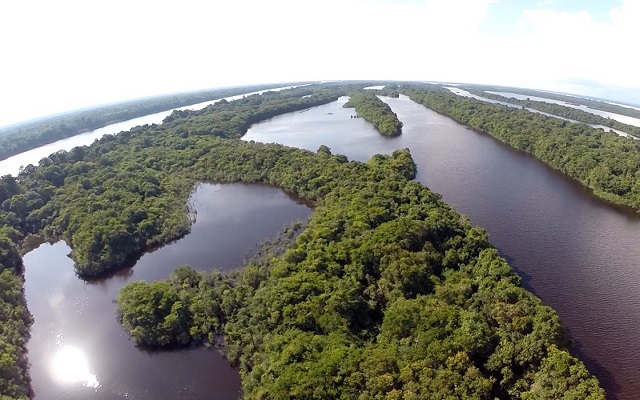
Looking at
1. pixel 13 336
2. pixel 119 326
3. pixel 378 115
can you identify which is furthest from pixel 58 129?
pixel 119 326

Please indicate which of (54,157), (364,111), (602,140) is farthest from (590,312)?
(364,111)

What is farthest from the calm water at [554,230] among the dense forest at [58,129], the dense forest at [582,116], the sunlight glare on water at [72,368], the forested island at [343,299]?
the dense forest at [58,129]

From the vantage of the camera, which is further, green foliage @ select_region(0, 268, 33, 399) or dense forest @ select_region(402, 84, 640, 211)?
dense forest @ select_region(402, 84, 640, 211)

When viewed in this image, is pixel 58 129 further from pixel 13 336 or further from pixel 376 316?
pixel 376 316

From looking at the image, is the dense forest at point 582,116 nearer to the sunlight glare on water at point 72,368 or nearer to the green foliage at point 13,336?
the sunlight glare on water at point 72,368

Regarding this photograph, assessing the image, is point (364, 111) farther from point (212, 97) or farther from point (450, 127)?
point (212, 97)

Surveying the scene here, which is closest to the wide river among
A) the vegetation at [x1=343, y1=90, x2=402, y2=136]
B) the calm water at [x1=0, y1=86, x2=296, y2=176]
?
the vegetation at [x1=343, y1=90, x2=402, y2=136]

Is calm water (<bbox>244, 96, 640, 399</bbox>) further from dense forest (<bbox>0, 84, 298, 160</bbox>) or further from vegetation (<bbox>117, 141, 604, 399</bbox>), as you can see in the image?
dense forest (<bbox>0, 84, 298, 160</bbox>)
